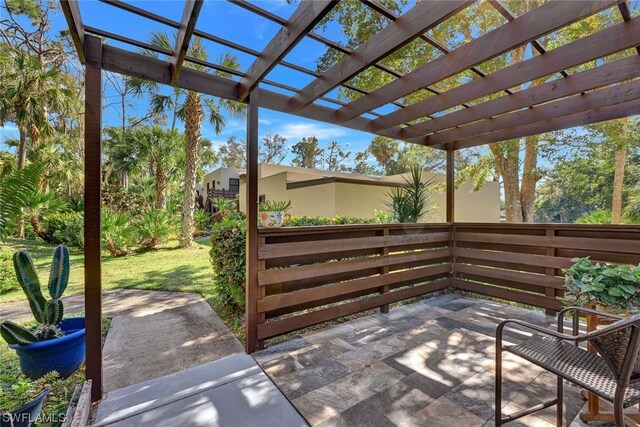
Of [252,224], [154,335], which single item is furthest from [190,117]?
[252,224]

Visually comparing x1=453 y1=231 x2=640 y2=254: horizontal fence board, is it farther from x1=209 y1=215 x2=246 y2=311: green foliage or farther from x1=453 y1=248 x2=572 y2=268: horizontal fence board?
x1=209 y1=215 x2=246 y2=311: green foliage

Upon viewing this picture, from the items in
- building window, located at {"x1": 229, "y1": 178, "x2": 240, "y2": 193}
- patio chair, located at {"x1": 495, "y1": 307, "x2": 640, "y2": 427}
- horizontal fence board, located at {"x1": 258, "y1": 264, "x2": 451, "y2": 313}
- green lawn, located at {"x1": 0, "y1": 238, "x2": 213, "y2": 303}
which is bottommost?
green lawn, located at {"x1": 0, "y1": 238, "x2": 213, "y2": 303}

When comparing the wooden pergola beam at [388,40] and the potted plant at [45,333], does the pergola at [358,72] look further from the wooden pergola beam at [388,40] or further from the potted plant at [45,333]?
the potted plant at [45,333]

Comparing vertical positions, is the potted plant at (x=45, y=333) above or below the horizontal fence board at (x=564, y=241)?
below

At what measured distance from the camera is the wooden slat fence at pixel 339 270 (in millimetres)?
2793

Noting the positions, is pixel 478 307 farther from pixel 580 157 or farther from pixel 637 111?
pixel 580 157

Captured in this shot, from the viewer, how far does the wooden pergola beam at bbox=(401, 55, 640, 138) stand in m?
2.36

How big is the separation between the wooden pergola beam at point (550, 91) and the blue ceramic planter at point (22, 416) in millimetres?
4254

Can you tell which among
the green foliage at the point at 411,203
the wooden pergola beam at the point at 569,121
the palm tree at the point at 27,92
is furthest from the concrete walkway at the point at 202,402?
the palm tree at the point at 27,92

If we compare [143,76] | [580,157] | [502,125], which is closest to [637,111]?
[502,125]

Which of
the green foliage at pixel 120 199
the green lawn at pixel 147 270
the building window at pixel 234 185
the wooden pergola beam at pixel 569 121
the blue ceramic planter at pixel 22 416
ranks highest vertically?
the building window at pixel 234 185

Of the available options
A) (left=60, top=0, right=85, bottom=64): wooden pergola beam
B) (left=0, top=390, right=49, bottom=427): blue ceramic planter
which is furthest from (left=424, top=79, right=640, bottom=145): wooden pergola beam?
(left=0, top=390, right=49, bottom=427): blue ceramic planter

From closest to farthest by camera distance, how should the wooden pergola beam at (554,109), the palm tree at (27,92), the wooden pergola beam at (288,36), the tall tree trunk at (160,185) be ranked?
the wooden pergola beam at (288,36), the wooden pergola beam at (554,109), the palm tree at (27,92), the tall tree trunk at (160,185)

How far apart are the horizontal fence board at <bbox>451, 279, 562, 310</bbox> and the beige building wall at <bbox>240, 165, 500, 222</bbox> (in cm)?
309
